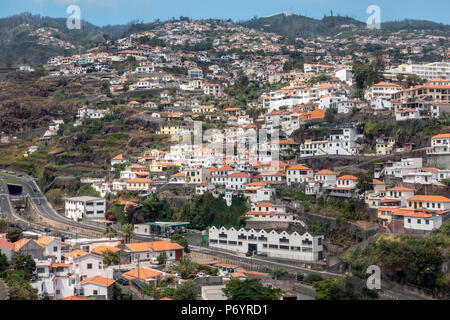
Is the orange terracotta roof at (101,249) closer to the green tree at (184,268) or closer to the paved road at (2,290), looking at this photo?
the green tree at (184,268)

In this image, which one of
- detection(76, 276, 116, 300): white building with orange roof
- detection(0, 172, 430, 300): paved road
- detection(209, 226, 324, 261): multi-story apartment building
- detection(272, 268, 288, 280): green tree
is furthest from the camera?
detection(209, 226, 324, 261): multi-story apartment building

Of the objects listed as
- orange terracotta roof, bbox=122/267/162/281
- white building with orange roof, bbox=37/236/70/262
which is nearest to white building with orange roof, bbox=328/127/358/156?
orange terracotta roof, bbox=122/267/162/281

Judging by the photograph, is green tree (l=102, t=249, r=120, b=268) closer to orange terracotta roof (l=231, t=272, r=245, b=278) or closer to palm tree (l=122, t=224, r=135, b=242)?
orange terracotta roof (l=231, t=272, r=245, b=278)

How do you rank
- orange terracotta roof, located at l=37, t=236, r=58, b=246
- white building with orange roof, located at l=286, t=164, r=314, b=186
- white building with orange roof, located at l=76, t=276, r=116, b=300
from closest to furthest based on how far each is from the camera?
white building with orange roof, located at l=76, t=276, r=116, b=300, orange terracotta roof, located at l=37, t=236, r=58, b=246, white building with orange roof, located at l=286, t=164, r=314, b=186

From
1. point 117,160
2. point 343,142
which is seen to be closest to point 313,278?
point 343,142

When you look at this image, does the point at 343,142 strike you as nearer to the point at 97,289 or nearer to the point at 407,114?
the point at 407,114

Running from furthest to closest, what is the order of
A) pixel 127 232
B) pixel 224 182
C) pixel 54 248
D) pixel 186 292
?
pixel 224 182 < pixel 127 232 < pixel 54 248 < pixel 186 292
